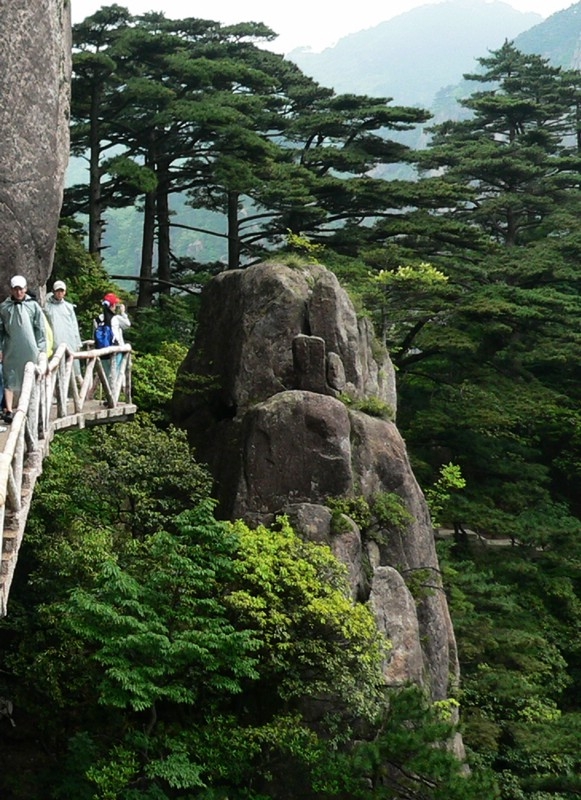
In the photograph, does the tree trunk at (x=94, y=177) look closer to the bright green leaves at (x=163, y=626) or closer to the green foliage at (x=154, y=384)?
the green foliage at (x=154, y=384)

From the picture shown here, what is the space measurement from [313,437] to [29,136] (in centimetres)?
552

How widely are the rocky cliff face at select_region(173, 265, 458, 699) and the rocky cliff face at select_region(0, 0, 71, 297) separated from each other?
3.55 metres


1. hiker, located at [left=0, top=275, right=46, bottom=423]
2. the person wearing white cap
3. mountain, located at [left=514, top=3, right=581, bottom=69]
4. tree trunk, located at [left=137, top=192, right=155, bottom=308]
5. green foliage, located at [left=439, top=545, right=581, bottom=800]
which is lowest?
green foliage, located at [left=439, top=545, right=581, bottom=800]

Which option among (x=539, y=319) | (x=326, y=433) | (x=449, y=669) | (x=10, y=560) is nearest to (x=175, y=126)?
(x=539, y=319)

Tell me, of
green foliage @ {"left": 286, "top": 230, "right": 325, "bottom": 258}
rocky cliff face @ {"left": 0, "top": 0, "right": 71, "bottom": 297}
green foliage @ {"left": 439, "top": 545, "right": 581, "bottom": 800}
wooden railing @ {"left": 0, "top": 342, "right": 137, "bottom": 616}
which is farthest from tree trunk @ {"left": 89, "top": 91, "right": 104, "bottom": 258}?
wooden railing @ {"left": 0, "top": 342, "right": 137, "bottom": 616}

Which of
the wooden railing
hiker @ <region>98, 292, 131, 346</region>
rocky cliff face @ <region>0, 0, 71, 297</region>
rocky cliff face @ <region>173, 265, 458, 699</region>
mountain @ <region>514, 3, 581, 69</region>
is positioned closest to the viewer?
the wooden railing

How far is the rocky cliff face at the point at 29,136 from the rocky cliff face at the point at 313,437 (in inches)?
140

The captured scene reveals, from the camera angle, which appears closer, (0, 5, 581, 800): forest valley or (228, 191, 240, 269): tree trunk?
(0, 5, 581, 800): forest valley

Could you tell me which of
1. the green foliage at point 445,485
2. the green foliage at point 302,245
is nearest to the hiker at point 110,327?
the green foliage at point 302,245

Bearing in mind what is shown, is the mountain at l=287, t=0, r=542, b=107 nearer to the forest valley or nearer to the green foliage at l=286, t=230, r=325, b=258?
the forest valley

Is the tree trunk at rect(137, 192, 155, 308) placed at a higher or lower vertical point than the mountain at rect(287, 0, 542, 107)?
lower

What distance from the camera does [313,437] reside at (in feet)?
48.3

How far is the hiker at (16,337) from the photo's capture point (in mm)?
9742

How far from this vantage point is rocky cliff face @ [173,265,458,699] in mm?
14430
